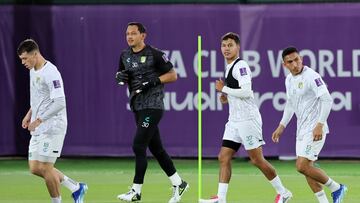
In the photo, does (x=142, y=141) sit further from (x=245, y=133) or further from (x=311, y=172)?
(x=311, y=172)

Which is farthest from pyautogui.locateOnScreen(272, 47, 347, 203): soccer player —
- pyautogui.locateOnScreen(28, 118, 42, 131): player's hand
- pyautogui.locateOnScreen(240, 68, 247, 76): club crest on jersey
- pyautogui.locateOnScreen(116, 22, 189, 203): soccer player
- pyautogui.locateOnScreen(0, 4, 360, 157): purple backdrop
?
pyautogui.locateOnScreen(0, 4, 360, 157): purple backdrop

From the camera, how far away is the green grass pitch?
1531 cm

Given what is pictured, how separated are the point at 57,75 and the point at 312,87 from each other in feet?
9.54

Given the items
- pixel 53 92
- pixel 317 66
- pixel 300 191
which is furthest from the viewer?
pixel 317 66

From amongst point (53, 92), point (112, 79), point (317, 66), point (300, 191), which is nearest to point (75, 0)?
point (112, 79)

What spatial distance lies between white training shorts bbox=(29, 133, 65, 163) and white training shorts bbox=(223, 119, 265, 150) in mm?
2091

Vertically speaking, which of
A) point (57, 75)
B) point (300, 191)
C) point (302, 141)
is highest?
point (57, 75)

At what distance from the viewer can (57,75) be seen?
13.1 m

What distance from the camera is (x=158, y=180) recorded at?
58.3ft

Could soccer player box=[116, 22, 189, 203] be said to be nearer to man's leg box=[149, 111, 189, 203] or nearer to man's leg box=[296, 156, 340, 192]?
man's leg box=[149, 111, 189, 203]

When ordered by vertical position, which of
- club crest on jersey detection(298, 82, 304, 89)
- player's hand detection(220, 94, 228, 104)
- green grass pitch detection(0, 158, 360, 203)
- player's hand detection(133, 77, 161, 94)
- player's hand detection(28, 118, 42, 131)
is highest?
club crest on jersey detection(298, 82, 304, 89)

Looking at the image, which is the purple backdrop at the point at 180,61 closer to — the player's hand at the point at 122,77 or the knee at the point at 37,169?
the player's hand at the point at 122,77

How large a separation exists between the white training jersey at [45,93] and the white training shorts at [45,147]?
2.7 inches

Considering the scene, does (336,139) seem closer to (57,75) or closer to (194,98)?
(194,98)
